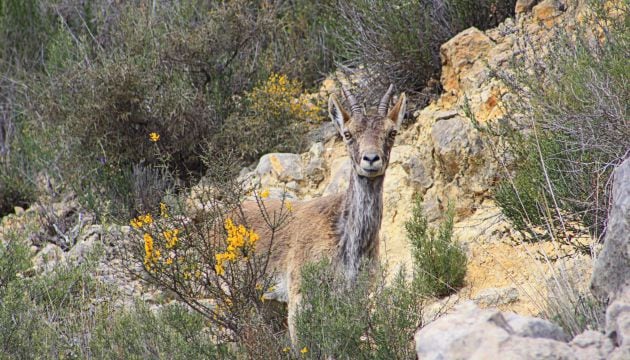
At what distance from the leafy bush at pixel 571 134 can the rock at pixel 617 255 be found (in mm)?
1320

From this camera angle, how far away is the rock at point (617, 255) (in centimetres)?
482

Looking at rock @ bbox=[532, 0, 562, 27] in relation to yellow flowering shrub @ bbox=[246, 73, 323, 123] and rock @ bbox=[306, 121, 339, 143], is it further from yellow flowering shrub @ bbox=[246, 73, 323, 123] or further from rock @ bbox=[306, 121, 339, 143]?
yellow flowering shrub @ bbox=[246, 73, 323, 123]

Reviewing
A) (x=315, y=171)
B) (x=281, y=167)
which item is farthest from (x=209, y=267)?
(x=315, y=171)

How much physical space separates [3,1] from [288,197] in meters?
7.72

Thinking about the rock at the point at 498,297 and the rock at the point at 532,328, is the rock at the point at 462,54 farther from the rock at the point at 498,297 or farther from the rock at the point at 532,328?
the rock at the point at 532,328

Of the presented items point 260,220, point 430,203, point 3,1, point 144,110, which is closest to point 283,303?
point 260,220

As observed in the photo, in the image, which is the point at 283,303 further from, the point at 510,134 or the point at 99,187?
the point at 99,187

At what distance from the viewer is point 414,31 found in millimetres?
11164

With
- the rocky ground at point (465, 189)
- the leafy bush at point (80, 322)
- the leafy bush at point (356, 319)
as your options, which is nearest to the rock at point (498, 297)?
the rocky ground at point (465, 189)

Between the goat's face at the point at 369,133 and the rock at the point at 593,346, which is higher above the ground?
the goat's face at the point at 369,133

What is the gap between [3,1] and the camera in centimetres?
1546

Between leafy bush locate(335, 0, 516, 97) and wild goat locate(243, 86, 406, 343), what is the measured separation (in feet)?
10.9

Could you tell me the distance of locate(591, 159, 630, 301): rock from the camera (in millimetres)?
4824

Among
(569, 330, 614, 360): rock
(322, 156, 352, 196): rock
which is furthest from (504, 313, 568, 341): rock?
(322, 156, 352, 196): rock
